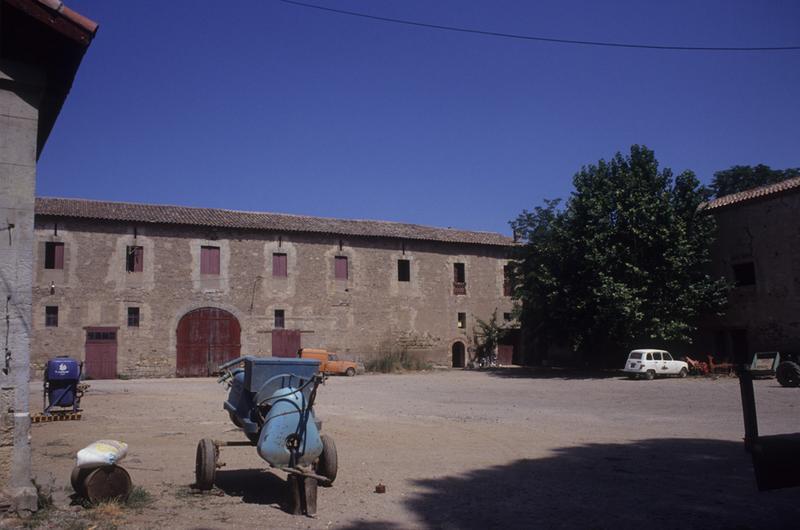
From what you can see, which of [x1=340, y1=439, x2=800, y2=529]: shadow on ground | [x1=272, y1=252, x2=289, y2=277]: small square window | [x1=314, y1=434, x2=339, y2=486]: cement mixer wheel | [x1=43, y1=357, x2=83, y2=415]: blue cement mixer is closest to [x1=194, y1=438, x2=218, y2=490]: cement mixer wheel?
[x1=314, y1=434, x2=339, y2=486]: cement mixer wheel

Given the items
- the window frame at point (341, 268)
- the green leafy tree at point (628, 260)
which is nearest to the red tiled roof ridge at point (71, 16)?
the green leafy tree at point (628, 260)

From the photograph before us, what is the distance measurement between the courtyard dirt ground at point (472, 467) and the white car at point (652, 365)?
809cm

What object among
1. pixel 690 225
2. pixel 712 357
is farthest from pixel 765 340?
pixel 690 225

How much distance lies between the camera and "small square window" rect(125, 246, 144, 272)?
31875mm

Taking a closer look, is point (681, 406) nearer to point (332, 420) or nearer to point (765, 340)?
point (332, 420)

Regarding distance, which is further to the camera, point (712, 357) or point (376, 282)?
point (376, 282)

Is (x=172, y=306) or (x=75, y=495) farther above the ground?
(x=172, y=306)

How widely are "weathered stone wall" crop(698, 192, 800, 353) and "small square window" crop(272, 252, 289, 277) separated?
21632 millimetres

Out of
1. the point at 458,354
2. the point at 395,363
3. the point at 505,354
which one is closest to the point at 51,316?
the point at 395,363

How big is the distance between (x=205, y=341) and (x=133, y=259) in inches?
219

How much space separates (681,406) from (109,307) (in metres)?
26.5

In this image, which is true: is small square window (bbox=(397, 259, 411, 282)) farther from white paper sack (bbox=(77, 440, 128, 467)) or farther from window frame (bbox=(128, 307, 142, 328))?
white paper sack (bbox=(77, 440, 128, 467))

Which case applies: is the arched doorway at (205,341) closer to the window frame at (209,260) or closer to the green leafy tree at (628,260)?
the window frame at (209,260)

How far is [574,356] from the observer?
117 feet
